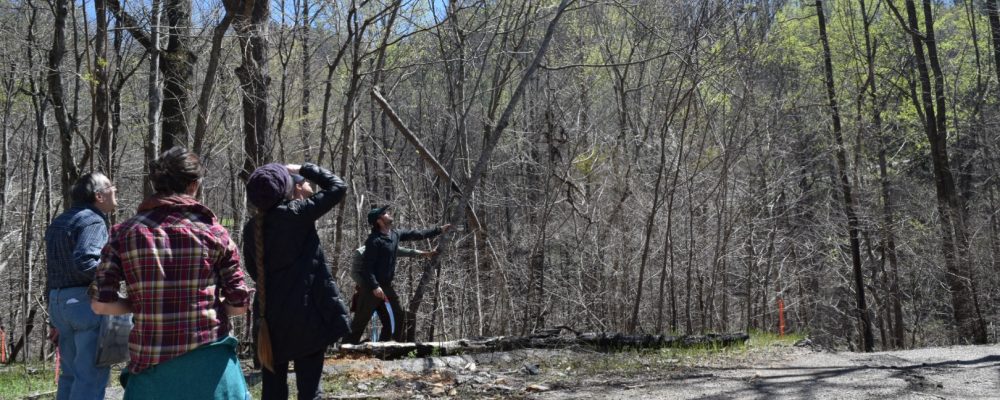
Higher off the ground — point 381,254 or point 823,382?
point 381,254

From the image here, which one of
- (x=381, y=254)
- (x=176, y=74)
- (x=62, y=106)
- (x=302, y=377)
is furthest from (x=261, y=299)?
(x=62, y=106)

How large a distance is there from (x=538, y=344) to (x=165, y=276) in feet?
15.8

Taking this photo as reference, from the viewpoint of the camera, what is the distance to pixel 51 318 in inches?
163

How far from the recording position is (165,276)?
2721 millimetres

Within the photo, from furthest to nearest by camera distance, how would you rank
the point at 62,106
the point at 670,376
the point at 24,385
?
the point at 62,106
the point at 24,385
the point at 670,376

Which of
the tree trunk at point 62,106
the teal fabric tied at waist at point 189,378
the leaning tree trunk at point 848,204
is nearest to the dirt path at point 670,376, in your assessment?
the teal fabric tied at waist at point 189,378

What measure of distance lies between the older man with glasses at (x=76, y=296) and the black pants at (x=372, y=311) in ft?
12.6

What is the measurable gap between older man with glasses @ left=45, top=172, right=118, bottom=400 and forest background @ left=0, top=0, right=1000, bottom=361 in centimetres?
359

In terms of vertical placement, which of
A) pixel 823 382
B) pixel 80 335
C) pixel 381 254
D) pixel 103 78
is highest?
pixel 103 78

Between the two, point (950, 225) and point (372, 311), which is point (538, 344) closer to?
point (372, 311)

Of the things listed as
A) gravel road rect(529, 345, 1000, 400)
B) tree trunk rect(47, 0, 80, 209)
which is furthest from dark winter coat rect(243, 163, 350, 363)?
tree trunk rect(47, 0, 80, 209)

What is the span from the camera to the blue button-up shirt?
4043mm

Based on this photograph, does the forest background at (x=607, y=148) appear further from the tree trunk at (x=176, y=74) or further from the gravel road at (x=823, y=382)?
the gravel road at (x=823, y=382)

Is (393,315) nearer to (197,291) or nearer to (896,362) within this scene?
(896,362)
